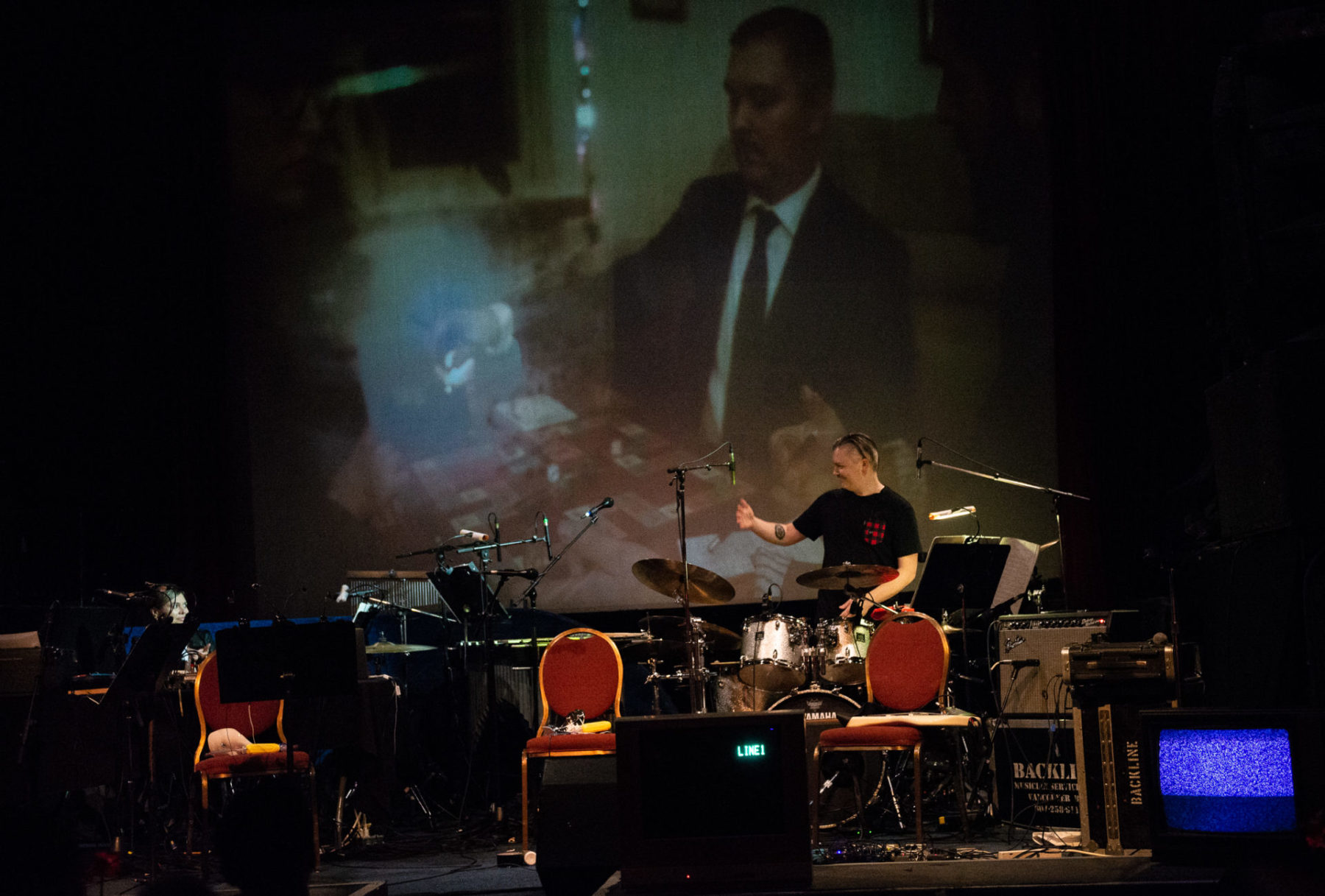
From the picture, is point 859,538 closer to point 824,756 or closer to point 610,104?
point 824,756

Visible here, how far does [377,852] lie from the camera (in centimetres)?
608

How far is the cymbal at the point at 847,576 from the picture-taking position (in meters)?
5.79

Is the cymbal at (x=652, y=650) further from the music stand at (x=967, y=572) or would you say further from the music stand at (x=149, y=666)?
the music stand at (x=149, y=666)

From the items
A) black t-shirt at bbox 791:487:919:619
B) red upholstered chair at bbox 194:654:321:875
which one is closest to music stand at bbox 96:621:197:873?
red upholstered chair at bbox 194:654:321:875

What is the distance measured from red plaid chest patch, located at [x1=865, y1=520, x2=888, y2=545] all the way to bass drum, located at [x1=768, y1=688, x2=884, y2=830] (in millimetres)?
990

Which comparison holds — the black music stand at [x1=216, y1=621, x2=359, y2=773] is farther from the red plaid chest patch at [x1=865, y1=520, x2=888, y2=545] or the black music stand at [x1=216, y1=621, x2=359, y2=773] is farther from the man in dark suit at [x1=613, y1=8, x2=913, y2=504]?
the man in dark suit at [x1=613, y1=8, x2=913, y2=504]

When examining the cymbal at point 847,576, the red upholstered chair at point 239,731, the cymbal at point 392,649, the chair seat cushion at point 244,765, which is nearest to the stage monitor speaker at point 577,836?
the red upholstered chair at point 239,731

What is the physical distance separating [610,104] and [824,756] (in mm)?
4536

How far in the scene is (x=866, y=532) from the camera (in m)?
6.67

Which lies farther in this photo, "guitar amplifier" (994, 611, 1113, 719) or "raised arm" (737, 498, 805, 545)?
"raised arm" (737, 498, 805, 545)

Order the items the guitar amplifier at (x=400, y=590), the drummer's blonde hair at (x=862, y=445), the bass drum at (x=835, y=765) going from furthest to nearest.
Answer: the guitar amplifier at (x=400, y=590)
the drummer's blonde hair at (x=862, y=445)
the bass drum at (x=835, y=765)

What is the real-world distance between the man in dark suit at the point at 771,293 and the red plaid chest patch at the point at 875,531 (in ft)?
3.65

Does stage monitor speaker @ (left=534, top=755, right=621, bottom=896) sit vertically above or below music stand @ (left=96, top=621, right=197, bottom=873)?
below

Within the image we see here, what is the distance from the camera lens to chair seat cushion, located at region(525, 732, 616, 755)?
5617 mm
